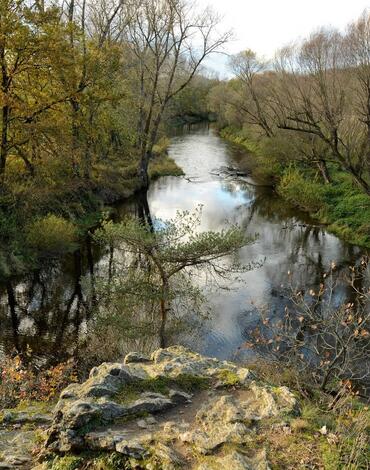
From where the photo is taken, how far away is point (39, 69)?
61.0ft

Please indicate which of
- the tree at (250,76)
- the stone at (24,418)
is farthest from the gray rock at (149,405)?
the tree at (250,76)

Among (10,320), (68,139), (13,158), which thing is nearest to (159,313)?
(10,320)

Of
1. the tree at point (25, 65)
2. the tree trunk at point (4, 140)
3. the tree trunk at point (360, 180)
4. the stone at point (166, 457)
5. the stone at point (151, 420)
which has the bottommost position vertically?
the stone at point (151, 420)

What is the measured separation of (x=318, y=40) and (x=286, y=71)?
385cm

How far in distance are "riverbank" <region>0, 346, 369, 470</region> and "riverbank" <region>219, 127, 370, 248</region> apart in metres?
17.8

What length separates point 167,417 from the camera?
234 inches

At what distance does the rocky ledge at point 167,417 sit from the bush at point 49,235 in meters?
12.7

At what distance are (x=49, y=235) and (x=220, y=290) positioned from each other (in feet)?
25.6

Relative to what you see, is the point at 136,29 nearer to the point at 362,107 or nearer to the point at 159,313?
the point at 362,107

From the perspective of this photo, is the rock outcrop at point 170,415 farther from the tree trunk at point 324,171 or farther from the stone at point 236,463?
the tree trunk at point 324,171

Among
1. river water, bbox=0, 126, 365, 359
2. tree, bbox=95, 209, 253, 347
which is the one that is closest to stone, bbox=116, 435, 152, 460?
river water, bbox=0, 126, 365, 359

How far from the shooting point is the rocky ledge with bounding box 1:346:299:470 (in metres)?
4.98

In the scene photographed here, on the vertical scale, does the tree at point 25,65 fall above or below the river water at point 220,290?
above

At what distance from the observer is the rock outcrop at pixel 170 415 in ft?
16.3
